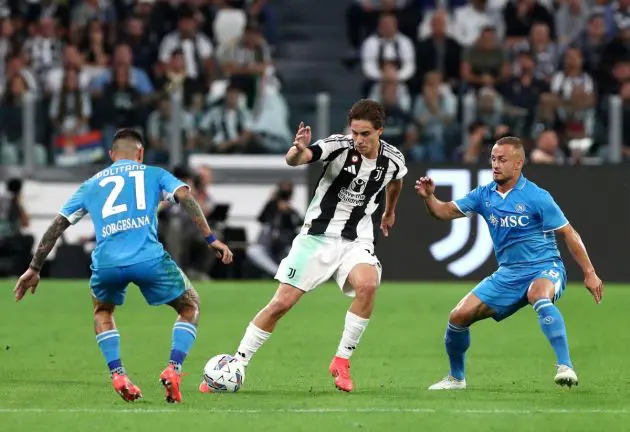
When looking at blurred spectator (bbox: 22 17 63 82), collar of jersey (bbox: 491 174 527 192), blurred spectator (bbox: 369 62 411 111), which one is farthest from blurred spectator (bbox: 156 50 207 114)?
collar of jersey (bbox: 491 174 527 192)

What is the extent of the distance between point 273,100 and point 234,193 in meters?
1.61

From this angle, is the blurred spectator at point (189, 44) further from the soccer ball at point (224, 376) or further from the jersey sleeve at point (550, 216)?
the soccer ball at point (224, 376)

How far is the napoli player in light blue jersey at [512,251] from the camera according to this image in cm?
1003

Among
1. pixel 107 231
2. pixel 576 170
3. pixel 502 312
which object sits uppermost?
pixel 107 231

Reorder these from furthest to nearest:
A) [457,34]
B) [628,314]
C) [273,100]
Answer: [457,34]
[273,100]
[628,314]

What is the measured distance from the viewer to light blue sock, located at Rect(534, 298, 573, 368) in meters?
9.72

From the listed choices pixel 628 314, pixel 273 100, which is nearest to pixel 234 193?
pixel 273 100

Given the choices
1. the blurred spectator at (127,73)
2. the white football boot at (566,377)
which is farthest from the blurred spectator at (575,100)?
the white football boot at (566,377)

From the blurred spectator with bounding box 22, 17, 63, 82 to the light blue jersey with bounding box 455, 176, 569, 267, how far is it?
1508 cm

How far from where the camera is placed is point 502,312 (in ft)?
33.2

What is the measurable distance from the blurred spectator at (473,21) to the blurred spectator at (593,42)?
142 centimetres

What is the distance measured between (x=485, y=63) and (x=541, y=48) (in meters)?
1.06

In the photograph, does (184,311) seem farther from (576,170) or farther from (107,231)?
(576,170)

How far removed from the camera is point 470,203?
34.0 ft
